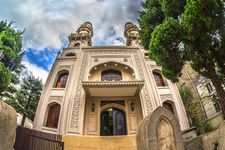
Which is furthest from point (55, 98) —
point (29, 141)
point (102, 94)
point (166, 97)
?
point (166, 97)

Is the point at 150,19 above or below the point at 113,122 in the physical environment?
above

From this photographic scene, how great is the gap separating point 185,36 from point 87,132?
1009 cm

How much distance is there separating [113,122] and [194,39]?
10.1 meters

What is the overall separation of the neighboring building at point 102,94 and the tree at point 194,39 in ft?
22.0

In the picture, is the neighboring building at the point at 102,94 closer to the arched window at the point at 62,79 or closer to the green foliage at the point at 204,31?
the arched window at the point at 62,79

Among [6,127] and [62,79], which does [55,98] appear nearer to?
[62,79]

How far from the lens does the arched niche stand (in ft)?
55.0

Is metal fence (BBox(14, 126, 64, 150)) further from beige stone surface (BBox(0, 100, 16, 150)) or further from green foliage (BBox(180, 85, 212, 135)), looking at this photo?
green foliage (BBox(180, 85, 212, 135))

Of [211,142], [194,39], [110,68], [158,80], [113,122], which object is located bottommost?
[211,142]

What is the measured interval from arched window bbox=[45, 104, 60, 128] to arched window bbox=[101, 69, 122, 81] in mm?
4740

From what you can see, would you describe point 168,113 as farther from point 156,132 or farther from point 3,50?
point 3,50

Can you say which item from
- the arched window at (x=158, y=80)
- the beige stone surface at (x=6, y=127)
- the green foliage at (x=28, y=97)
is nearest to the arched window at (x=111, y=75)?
the arched window at (x=158, y=80)

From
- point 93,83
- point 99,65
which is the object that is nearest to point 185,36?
point 93,83

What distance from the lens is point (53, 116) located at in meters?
14.5
